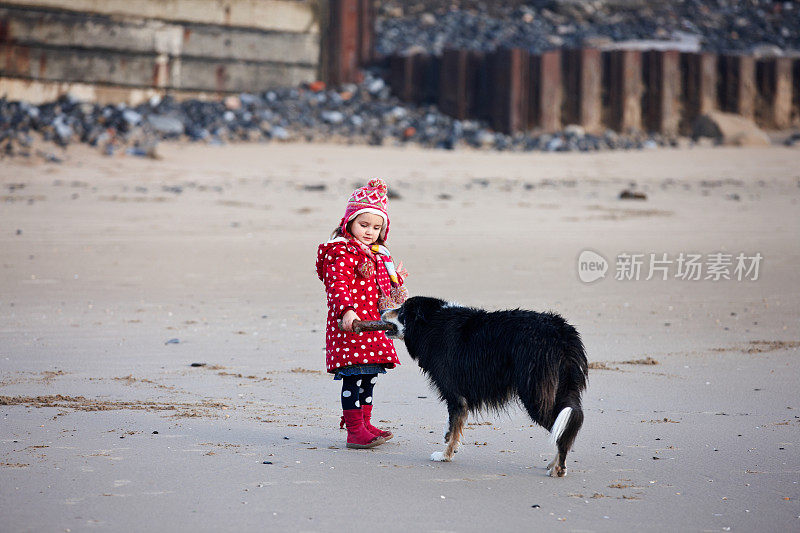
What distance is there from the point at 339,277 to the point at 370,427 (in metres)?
0.75

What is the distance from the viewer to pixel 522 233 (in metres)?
11.1

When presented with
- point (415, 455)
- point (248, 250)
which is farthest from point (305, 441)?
point (248, 250)

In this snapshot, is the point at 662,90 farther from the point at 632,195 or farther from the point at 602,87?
the point at 632,195

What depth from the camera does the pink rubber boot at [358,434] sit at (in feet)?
15.4

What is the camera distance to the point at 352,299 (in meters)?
4.84

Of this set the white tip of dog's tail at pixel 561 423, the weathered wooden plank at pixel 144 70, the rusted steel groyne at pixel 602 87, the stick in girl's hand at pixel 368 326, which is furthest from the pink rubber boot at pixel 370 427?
the weathered wooden plank at pixel 144 70

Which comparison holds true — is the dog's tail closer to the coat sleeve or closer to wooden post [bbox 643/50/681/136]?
the coat sleeve

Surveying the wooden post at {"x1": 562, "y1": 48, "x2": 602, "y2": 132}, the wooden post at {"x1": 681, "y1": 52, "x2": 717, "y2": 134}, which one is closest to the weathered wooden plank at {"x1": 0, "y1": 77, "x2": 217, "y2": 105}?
the wooden post at {"x1": 562, "y1": 48, "x2": 602, "y2": 132}

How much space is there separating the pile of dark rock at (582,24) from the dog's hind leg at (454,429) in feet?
57.9

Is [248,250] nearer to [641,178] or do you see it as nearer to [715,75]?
[641,178]

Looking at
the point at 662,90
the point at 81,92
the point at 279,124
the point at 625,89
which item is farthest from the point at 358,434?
the point at 662,90

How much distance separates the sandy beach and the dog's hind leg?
2.7 inches

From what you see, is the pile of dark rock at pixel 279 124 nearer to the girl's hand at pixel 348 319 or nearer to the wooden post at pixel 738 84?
the wooden post at pixel 738 84

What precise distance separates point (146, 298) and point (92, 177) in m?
5.13
